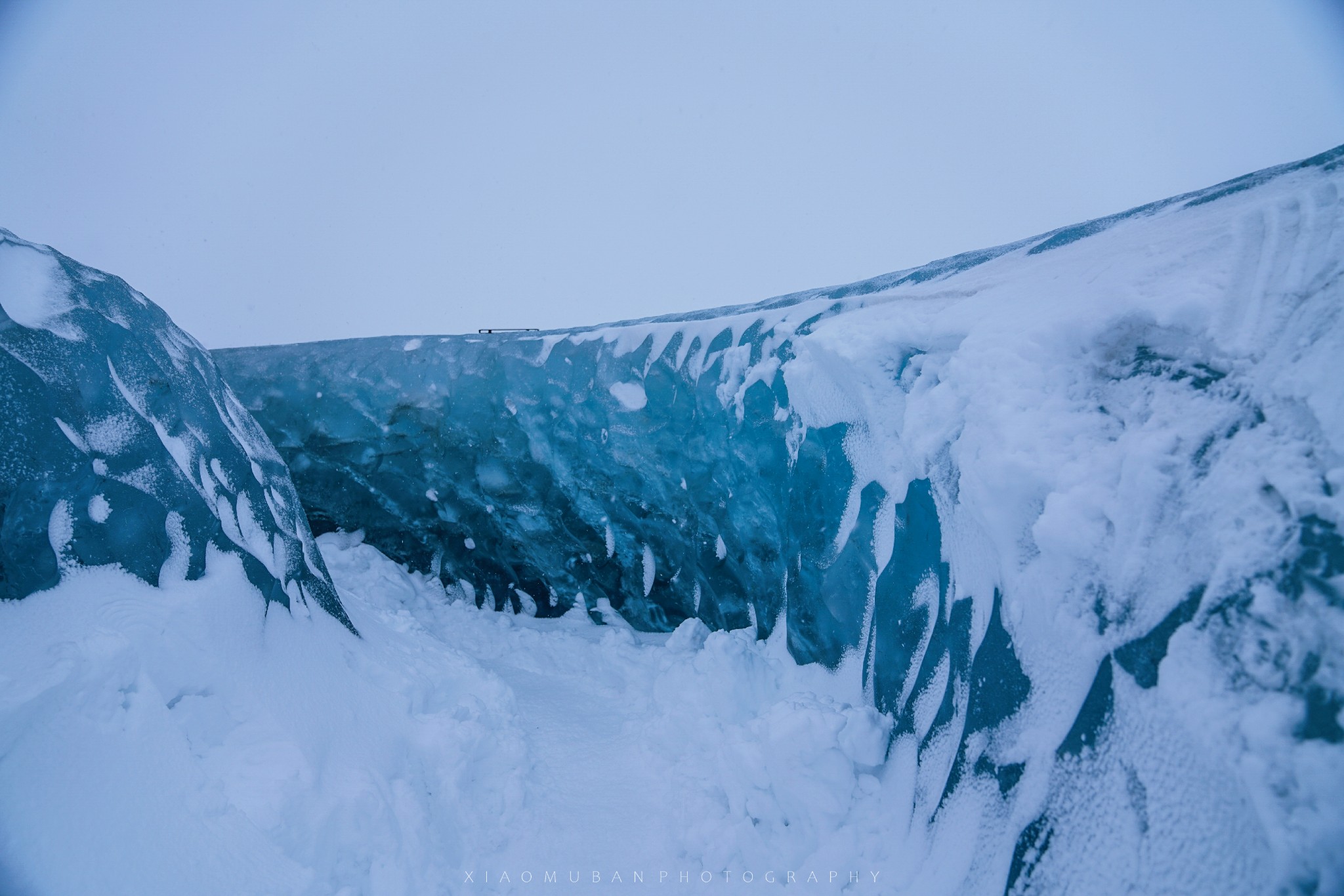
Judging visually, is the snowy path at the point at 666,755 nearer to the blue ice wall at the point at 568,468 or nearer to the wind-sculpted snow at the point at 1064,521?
the wind-sculpted snow at the point at 1064,521

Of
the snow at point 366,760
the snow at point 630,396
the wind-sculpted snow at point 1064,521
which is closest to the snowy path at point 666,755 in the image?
the snow at point 366,760

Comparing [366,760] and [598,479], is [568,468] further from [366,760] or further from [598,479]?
[366,760]

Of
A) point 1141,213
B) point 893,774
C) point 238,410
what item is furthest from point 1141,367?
point 238,410

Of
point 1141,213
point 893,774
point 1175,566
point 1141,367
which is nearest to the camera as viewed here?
point 1175,566

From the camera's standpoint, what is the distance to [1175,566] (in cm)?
101

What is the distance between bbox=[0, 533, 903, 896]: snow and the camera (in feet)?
4.01

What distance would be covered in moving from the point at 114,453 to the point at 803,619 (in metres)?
2.55

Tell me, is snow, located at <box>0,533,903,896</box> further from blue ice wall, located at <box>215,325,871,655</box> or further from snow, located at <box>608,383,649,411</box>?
snow, located at <box>608,383,649,411</box>

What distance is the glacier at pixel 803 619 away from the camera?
0.93 metres

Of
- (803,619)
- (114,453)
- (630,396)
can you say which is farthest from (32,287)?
(803,619)

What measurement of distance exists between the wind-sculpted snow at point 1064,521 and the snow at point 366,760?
0.56 ft

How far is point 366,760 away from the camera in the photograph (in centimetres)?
169

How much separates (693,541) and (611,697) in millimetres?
858

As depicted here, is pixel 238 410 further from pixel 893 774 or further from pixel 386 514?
pixel 893 774
